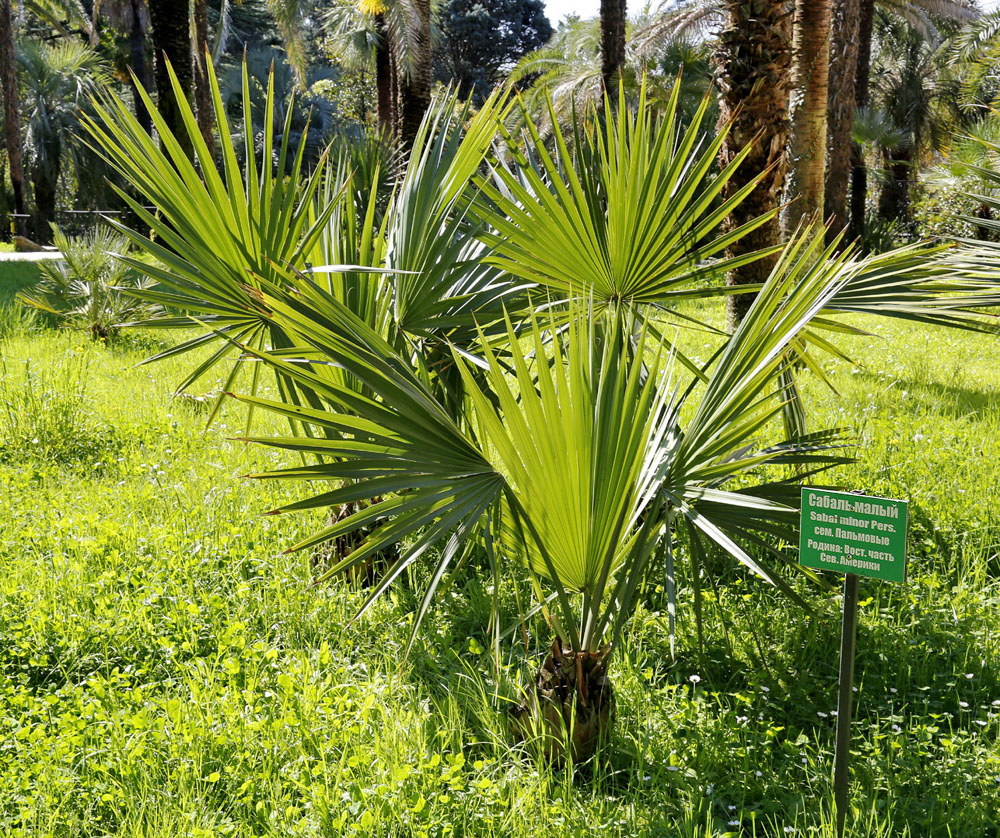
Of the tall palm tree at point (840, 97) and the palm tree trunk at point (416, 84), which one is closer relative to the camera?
the tall palm tree at point (840, 97)

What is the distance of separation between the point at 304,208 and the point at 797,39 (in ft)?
17.0

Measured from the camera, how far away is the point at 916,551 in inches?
163

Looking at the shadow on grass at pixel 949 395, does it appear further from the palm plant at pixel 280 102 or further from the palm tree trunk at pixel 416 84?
the palm plant at pixel 280 102

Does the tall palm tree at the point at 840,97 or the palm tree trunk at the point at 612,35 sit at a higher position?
the palm tree trunk at the point at 612,35

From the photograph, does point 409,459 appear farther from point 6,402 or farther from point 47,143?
point 47,143

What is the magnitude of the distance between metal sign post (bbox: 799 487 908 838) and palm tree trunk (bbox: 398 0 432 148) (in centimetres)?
1149

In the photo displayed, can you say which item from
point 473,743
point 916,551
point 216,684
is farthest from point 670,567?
point 916,551

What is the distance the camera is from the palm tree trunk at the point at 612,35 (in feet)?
44.9

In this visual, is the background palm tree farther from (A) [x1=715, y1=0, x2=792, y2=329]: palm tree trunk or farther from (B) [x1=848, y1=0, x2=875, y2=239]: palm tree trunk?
(A) [x1=715, y1=0, x2=792, y2=329]: palm tree trunk

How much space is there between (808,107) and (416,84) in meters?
7.71

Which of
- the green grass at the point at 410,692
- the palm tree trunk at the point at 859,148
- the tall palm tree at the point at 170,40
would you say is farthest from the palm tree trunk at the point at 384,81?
the green grass at the point at 410,692

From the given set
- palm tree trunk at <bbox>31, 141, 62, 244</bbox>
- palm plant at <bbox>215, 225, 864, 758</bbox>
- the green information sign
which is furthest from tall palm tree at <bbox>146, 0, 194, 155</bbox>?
palm tree trunk at <bbox>31, 141, 62, 244</bbox>

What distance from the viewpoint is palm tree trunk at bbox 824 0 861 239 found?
10414mm

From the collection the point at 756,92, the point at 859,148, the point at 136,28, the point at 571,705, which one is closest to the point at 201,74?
the point at 136,28
